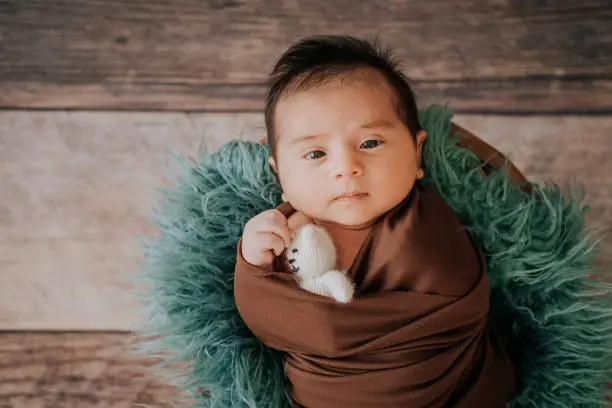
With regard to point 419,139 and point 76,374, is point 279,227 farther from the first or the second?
point 76,374

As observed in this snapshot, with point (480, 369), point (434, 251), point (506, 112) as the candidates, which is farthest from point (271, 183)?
point (506, 112)

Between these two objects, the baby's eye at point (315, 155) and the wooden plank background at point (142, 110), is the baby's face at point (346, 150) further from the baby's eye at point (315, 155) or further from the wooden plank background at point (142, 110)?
the wooden plank background at point (142, 110)

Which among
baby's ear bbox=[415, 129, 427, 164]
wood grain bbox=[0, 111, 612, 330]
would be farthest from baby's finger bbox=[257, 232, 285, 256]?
wood grain bbox=[0, 111, 612, 330]

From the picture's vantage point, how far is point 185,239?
0.94 metres

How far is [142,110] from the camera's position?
4.09 ft

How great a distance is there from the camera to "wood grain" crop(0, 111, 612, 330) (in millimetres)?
1165

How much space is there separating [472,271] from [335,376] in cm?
23

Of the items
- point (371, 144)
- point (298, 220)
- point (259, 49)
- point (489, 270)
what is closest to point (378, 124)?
point (371, 144)

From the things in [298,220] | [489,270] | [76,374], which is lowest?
[76,374]

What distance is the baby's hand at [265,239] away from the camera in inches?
32.7

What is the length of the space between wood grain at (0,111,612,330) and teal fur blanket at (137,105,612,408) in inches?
9.1

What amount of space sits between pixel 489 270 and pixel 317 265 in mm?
292

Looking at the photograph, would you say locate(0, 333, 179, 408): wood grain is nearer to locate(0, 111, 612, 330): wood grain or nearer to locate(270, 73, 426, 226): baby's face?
locate(0, 111, 612, 330): wood grain

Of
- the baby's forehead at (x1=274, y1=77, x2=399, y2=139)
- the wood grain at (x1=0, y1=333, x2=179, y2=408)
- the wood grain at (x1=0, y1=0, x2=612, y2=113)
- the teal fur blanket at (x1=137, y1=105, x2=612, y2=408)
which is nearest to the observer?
the baby's forehead at (x1=274, y1=77, x2=399, y2=139)
